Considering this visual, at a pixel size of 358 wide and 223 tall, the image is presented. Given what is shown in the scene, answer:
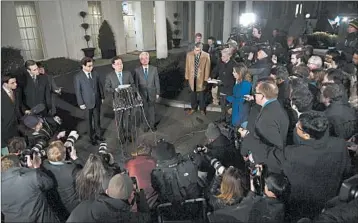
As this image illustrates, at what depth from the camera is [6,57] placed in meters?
10.3

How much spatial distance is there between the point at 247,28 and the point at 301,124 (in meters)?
10.3

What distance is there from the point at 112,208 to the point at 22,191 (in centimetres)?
96

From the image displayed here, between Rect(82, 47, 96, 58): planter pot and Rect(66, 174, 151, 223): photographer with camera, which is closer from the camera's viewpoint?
Rect(66, 174, 151, 223): photographer with camera

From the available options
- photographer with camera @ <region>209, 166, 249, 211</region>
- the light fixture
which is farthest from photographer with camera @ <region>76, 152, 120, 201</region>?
the light fixture

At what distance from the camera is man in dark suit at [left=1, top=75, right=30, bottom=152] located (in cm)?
452

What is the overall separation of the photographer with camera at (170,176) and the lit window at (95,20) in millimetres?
12514

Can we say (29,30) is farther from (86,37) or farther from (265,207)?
(265,207)

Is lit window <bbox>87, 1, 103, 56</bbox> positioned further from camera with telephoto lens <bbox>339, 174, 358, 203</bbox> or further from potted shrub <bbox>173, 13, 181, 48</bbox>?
camera with telephoto lens <bbox>339, 174, 358, 203</bbox>

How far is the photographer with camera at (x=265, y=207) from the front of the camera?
90.4 inches

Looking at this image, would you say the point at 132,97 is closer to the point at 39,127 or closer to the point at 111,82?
the point at 111,82

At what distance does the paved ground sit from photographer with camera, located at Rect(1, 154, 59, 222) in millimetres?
2373

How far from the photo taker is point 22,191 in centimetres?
270

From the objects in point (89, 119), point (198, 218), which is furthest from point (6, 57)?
point (198, 218)

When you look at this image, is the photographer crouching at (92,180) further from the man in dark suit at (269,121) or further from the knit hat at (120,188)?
the man in dark suit at (269,121)
